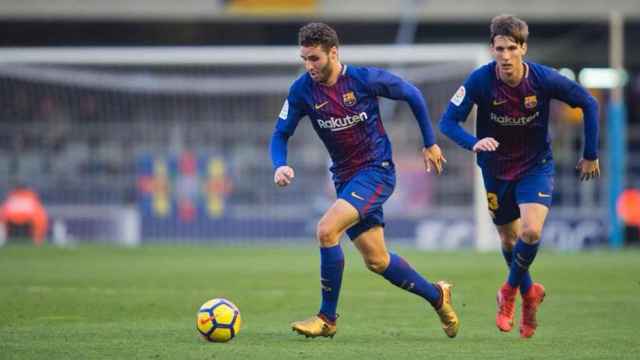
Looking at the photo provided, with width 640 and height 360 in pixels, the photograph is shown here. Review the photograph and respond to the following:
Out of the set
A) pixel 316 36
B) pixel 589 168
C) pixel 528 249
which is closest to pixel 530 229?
pixel 528 249

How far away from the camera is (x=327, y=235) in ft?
29.1

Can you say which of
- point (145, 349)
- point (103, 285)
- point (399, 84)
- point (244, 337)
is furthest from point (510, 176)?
point (103, 285)

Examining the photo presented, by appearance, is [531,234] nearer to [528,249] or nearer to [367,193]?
[528,249]

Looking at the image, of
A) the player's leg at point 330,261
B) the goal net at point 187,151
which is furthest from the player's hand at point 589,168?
the goal net at point 187,151

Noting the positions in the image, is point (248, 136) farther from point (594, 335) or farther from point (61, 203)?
point (594, 335)

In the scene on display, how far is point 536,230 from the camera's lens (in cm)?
917

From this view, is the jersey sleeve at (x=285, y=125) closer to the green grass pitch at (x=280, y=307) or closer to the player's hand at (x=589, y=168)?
the green grass pitch at (x=280, y=307)

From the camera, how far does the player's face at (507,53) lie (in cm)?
911

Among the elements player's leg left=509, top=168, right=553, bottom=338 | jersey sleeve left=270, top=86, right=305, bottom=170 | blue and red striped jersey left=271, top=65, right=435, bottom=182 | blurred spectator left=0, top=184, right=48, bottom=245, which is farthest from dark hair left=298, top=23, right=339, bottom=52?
blurred spectator left=0, top=184, right=48, bottom=245

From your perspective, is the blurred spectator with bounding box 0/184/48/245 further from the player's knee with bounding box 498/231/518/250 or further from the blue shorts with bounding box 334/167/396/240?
the blue shorts with bounding box 334/167/396/240

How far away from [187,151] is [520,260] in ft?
47.2

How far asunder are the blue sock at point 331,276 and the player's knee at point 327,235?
0.07m

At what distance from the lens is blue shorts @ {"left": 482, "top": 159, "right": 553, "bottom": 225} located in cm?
941

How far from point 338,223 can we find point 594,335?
6.51 feet
